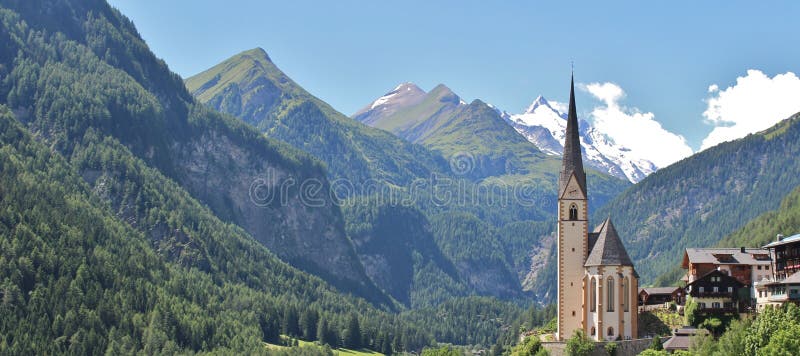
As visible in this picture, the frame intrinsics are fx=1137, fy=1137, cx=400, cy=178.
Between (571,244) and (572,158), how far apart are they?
12214 millimetres

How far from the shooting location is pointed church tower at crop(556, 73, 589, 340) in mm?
142875

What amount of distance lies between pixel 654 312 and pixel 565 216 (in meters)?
17.1

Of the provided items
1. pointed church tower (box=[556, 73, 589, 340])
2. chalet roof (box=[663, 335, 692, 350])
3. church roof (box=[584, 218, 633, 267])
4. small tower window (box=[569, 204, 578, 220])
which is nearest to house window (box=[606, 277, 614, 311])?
church roof (box=[584, 218, 633, 267])

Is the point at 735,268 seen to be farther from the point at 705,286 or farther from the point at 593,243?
the point at 593,243

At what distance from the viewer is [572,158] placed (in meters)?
150

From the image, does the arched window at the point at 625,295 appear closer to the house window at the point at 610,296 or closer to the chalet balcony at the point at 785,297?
the house window at the point at 610,296

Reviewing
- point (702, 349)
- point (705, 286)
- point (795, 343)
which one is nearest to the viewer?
point (795, 343)

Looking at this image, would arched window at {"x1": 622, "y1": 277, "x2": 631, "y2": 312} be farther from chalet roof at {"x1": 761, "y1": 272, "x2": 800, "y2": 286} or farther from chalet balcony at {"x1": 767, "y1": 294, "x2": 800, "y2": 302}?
chalet roof at {"x1": 761, "y1": 272, "x2": 800, "y2": 286}

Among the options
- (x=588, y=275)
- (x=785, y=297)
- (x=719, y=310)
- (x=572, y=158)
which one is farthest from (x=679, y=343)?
(x=572, y=158)

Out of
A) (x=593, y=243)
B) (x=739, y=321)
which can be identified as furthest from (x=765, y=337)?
(x=593, y=243)

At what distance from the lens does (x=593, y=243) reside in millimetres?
144250

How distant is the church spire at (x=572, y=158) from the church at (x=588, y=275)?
5.1 inches

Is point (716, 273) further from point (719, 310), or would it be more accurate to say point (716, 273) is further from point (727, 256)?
point (727, 256)

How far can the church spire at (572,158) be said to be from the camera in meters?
149
